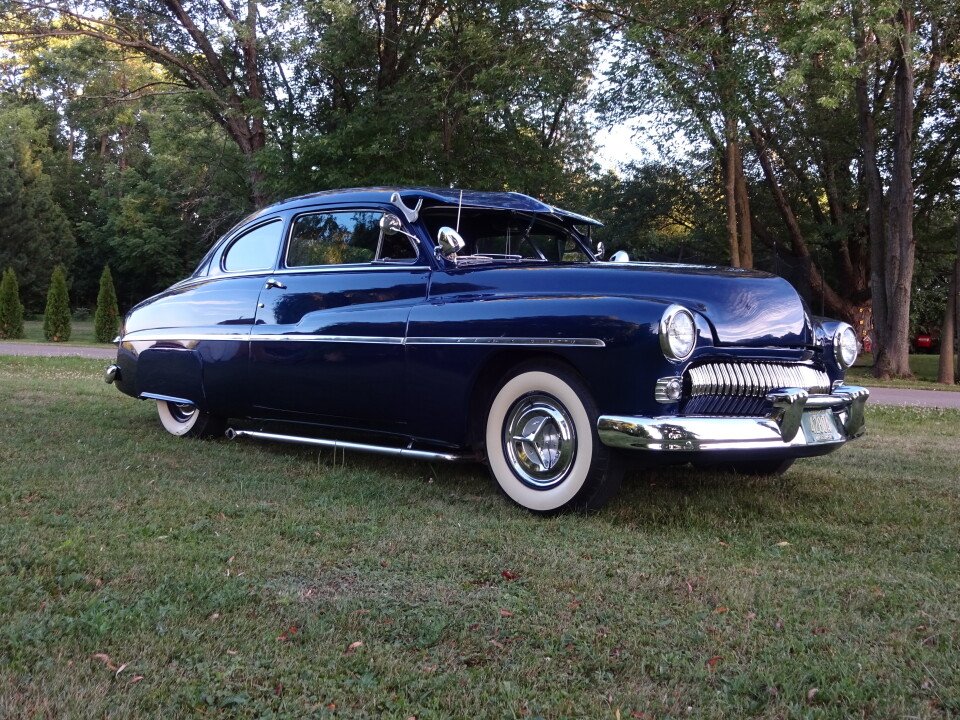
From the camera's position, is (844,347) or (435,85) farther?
(435,85)

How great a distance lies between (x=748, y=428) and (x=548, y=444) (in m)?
0.98

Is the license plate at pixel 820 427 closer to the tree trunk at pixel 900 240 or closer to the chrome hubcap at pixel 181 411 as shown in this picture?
the chrome hubcap at pixel 181 411

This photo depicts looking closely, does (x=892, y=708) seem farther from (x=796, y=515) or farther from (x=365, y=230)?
(x=365, y=230)

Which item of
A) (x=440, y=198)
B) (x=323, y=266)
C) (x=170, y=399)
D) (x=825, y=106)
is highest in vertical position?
(x=825, y=106)

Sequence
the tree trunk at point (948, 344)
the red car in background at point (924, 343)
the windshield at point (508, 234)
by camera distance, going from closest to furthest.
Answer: the windshield at point (508, 234)
the tree trunk at point (948, 344)
the red car in background at point (924, 343)

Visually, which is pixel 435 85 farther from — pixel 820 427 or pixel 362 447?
pixel 820 427

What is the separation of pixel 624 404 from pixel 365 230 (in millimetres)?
2285

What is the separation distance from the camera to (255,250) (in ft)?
21.0

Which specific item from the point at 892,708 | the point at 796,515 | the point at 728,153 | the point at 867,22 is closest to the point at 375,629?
the point at 892,708

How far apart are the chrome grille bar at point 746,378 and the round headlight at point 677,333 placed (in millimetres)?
140

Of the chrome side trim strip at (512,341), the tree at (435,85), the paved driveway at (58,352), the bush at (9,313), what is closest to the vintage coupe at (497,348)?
the chrome side trim strip at (512,341)

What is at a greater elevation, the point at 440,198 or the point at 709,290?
the point at 440,198

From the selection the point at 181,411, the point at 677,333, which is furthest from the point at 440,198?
the point at 181,411

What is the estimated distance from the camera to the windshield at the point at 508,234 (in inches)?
222
